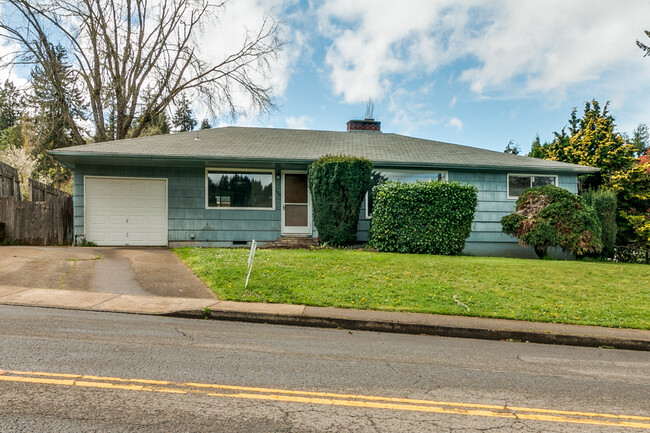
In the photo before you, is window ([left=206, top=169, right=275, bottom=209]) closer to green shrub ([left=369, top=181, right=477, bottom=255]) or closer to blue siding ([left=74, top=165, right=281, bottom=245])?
blue siding ([left=74, top=165, right=281, bottom=245])

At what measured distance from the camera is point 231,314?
6.84 m

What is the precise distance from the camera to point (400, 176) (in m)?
15.0

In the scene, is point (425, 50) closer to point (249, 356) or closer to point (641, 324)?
point (641, 324)

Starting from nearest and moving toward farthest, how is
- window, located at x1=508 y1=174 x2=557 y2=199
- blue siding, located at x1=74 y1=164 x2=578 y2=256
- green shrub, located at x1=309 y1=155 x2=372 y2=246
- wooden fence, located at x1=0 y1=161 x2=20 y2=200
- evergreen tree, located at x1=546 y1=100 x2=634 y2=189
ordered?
green shrub, located at x1=309 y1=155 x2=372 y2=246 → wooden fence, located at x1=0 y1=161 x2=20 y2=200 → blue siding, located at x1=74 y1=164 x2=578 y2=256 → window, located at x1=508 y1=174 x2=557 y2=199 → evergreen tree, located at x1=546 y1=100 x2=634 y2=189

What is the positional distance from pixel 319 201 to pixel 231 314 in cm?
664

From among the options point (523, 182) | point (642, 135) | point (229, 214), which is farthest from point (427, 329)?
point (642, 135)

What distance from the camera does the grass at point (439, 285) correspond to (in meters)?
7.71

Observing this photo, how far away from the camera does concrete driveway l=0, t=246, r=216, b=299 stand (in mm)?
8078

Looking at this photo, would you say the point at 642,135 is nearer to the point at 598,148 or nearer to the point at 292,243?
the point at 598,148

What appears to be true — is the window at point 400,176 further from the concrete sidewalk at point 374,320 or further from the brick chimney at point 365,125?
the concrete sidewalk at point 374,320

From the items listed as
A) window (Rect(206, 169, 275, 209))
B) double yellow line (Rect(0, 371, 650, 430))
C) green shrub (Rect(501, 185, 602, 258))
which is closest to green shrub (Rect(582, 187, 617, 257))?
green shrub (Rect(501, 185, 602, 258))

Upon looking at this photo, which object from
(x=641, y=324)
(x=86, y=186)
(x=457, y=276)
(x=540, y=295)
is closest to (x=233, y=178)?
(x=86, y=186)

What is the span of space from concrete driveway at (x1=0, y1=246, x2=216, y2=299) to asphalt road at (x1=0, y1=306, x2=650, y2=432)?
1.90 metres

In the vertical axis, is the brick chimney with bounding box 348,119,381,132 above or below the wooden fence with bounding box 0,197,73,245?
above
